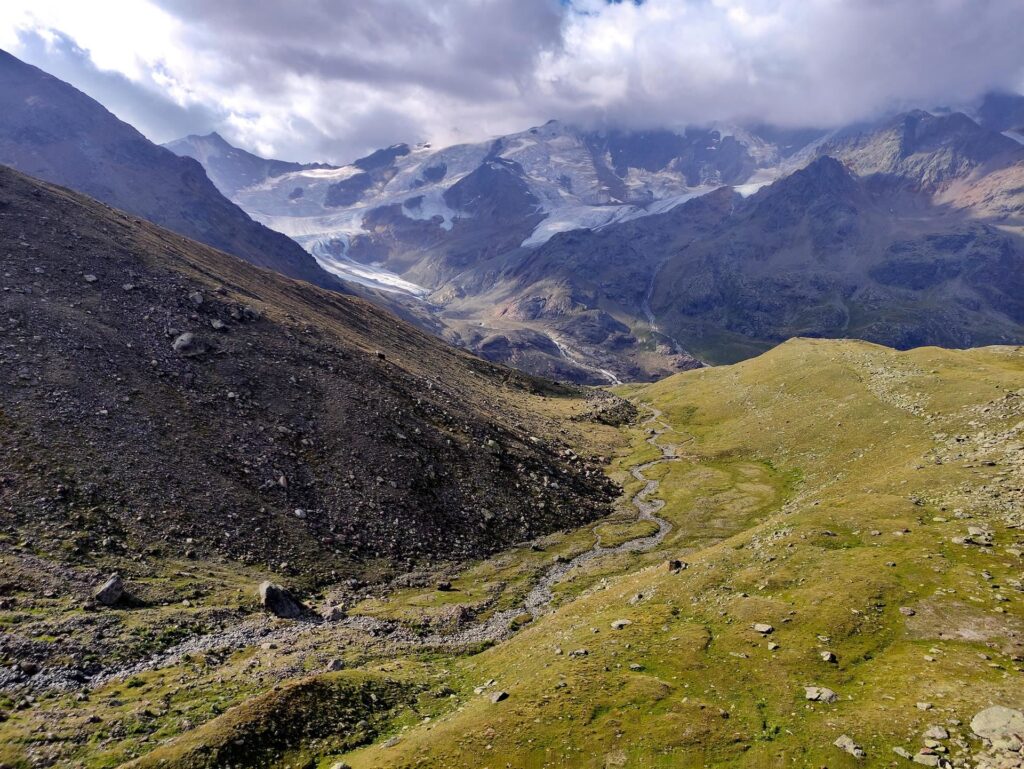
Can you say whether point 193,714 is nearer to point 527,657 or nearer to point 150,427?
point 527,657

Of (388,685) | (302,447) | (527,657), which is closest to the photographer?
(388,685)

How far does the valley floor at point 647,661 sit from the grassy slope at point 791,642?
0.56 feet

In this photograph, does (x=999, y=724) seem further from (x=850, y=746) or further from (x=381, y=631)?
(x=381, y=631)

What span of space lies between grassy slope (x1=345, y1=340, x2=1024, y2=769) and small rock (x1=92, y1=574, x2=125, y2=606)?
27.8 meters

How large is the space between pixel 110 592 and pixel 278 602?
13480 millimetres

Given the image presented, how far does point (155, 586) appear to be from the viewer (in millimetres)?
49750

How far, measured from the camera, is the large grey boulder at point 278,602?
52.2 meters

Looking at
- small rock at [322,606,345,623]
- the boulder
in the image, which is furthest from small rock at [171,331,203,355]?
the boulder

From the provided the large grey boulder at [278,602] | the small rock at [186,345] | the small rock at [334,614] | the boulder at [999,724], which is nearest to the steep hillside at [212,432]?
the small rock at [186,345]

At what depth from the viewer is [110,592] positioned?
45.5 meters

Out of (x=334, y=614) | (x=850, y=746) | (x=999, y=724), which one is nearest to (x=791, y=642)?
(x=850, y=746)

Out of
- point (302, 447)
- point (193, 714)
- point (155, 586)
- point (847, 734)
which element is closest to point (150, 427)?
point (302, 447)

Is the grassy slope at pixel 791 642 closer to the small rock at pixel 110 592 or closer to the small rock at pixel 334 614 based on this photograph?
the small rock at pixel 334 614

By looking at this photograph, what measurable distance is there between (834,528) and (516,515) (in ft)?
148
